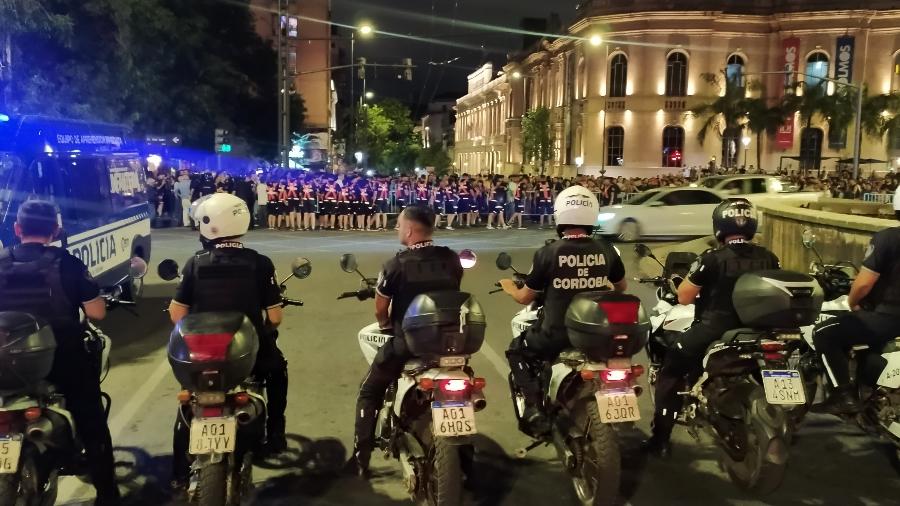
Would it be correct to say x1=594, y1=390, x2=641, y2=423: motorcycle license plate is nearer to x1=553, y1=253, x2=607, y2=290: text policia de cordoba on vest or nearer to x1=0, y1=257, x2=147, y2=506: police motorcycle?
x1=553, y1=253, x2=607, y2=290: text policia de cordoba on vest

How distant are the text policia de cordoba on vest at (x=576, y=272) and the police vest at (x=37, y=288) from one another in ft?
8.54

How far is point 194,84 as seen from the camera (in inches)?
1190

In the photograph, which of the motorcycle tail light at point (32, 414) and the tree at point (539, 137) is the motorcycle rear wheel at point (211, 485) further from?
the tree at point (539, 137)

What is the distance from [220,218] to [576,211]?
1945 mm

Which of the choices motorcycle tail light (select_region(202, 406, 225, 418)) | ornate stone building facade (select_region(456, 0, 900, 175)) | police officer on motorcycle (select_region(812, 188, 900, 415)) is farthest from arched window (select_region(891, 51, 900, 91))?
motorcycle tail light (select_region(202, 406, 225, 418))

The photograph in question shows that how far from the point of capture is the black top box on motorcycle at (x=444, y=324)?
158 inches

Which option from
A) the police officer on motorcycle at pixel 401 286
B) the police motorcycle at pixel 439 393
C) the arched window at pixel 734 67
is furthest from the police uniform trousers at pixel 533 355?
the arched window at pixel 734 67

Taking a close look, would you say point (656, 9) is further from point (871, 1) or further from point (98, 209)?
point (98, 209)

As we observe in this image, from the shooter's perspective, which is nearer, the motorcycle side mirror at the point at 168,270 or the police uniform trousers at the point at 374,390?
the police uniform trousers at the point at 374,390

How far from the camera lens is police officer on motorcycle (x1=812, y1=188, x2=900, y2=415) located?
199 inches

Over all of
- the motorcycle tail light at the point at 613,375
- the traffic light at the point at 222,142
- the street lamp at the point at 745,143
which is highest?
the street lamp at the point at 745,143

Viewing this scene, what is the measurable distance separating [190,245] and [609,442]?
16050 mm

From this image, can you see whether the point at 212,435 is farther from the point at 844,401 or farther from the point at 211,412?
the point at 844,401

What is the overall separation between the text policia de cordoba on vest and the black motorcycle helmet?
90 centimetres
